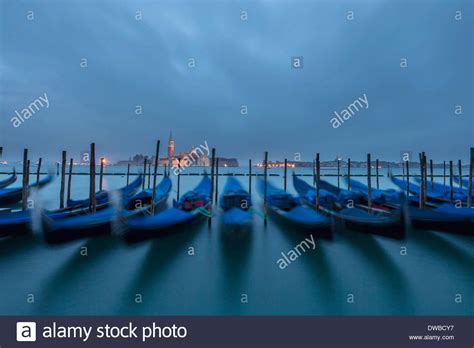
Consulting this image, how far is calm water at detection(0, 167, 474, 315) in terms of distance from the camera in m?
4.82

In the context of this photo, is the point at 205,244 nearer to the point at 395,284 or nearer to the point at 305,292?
the point at 305,292

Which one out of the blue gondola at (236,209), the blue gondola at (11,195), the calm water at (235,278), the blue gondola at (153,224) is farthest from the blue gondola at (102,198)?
the blue gondola at (11,195)

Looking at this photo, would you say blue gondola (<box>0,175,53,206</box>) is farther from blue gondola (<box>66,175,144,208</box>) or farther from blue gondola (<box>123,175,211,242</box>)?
blue gondola (<box>123,175,211,242</box>)

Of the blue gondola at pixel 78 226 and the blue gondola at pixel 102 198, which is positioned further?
the blue gondola at pixel 102 198

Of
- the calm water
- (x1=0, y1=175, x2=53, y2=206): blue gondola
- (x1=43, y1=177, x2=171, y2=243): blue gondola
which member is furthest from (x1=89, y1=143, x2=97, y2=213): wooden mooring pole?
(x1=0, y1=175, x2=53, y2=206): blue gondola

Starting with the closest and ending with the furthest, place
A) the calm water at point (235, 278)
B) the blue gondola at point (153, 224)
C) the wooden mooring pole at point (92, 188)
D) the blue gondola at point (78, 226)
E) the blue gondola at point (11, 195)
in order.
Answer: the calm water at point (235, 278) → the blue gondola at point (78, 226) → the blue gondola at point (153, 224) → the wooden mooring pole at point (92, 188) → the blue gondola at point (11, 195)

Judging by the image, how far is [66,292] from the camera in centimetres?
512

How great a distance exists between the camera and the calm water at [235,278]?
15.8 ft

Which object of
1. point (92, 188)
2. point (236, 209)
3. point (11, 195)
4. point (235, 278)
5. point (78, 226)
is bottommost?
point (235, 278)

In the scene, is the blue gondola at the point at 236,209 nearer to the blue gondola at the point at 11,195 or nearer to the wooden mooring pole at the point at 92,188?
the wooden mooring pole at the point at 92,188

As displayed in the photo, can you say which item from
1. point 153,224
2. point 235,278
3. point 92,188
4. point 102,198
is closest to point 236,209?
point 235,278

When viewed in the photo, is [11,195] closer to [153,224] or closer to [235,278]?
[153,224]

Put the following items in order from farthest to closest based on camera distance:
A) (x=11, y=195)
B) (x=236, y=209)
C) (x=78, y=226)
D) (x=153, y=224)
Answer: (x=11, y=195) < (x=236, y=209) < (x=153, y=224) < (x=78, y=226)

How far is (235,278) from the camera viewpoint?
584 centimetres
